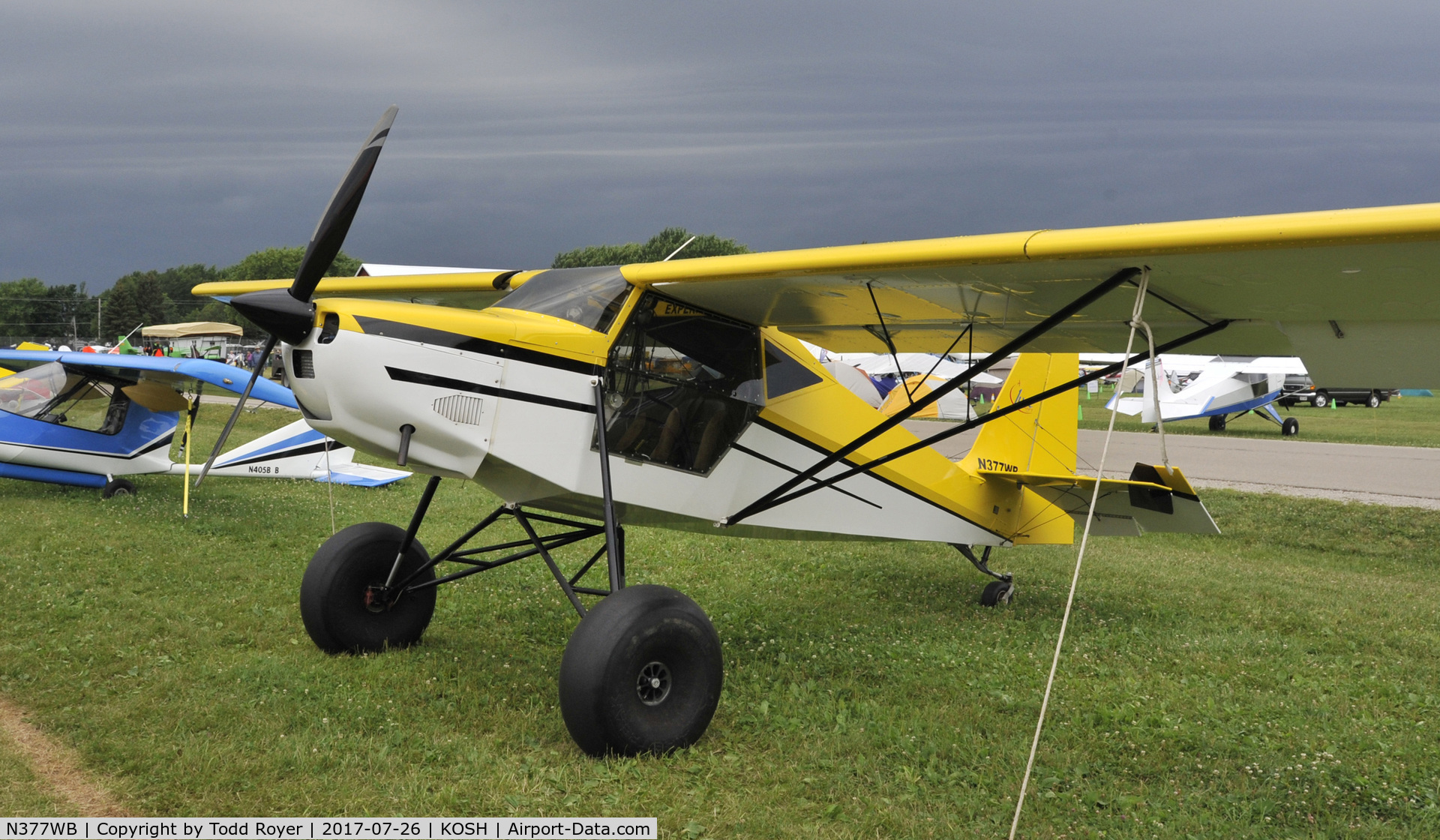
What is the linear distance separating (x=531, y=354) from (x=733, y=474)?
5.61ft

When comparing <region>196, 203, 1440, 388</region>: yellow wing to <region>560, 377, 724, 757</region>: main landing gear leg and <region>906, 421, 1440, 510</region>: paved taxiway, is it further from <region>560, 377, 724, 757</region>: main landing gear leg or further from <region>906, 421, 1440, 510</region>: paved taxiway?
<region>906, 421, 1440, 510</region>: paved taxiway

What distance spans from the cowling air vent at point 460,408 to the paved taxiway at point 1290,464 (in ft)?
29.2

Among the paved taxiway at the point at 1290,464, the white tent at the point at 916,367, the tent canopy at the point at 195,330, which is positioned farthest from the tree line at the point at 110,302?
the paved taxiway at the point at 1290,464

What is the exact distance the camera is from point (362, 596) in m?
5.92

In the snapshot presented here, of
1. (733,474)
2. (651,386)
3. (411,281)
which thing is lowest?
(733,474)

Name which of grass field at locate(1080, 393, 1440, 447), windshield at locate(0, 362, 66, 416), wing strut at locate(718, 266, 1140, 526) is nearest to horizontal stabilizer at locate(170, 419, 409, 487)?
windshield at locate(0, 362, 66, 416)

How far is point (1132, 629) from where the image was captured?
284 inches

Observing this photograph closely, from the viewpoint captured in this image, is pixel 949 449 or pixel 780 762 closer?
pixel 780 762

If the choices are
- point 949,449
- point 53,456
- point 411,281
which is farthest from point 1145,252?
point 949,449

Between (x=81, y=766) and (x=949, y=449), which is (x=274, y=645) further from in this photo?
(x=949, y=449)

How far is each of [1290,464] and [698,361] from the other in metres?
17.2

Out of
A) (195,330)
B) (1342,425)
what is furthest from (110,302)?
(1342,425)

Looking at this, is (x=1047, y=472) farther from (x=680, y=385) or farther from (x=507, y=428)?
(x=507, y=428)

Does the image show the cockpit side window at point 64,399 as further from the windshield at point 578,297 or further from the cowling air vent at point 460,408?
the cowling air vent at point 460,408
